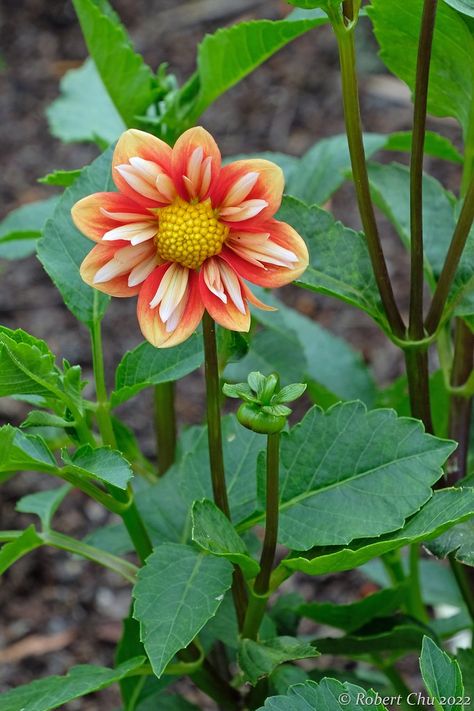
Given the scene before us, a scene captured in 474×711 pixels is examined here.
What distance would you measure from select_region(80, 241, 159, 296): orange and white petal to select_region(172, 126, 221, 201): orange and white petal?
2.1 inches

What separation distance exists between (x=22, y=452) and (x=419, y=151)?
1.26 feet

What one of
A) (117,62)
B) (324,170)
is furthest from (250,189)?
(324,170)

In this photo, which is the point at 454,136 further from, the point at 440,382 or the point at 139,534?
the point at 139,534

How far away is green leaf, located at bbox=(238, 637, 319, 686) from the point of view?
2.57ft

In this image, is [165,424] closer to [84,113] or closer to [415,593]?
[415,593]

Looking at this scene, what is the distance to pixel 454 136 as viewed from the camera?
7.61 feet

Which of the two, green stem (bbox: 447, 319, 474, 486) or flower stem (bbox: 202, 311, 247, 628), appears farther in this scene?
green stem (bbox: 447, 319, 474, 486)

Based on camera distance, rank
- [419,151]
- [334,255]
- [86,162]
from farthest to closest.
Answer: [86,162]
[334,255]
[419,151]

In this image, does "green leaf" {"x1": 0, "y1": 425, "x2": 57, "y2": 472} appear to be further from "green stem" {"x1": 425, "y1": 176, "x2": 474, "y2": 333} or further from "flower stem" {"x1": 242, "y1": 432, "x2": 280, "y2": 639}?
"green stem" {"x1": 425, "y1": 176, "x2": 474, "y2": 333}

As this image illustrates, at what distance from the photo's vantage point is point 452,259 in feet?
2.58

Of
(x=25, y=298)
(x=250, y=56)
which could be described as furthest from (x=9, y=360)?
(x=25, y=298)

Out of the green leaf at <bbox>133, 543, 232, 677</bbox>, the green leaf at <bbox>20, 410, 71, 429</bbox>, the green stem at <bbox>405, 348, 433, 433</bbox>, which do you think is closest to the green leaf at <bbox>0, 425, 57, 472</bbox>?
the green leaf at <bbox>20, 410, 71, 429</bbox>

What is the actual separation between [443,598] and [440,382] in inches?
16.2

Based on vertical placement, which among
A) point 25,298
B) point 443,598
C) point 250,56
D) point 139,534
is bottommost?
point 25,298
